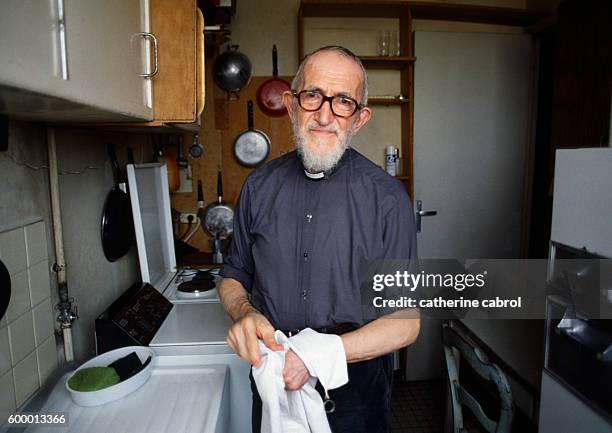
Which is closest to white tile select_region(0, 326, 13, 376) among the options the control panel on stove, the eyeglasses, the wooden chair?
the control panel on stove

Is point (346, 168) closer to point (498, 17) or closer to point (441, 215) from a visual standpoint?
point (441, 215)

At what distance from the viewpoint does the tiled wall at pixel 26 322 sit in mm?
1048

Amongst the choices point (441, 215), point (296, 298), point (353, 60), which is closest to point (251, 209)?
point (296, 298)

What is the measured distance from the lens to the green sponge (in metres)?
1.16

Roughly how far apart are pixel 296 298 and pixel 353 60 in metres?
0.69

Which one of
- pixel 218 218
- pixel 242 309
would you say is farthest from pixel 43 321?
pixel 218 218

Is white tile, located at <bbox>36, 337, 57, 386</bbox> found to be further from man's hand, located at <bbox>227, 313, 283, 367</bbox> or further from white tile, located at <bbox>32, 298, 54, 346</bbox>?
man's hand, located at <bbox>227, 313, 283, 367</bbox>

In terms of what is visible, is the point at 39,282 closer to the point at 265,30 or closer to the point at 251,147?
the point at 251,147

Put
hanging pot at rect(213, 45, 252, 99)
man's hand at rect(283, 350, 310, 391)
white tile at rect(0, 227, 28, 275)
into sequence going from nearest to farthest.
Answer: man's hand at rect(283, 350, 310, 391) < white tile at rect(0, 227, 28, 275) < hanging pot at rect(213, 45, 252, 99)

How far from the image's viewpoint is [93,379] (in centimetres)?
119

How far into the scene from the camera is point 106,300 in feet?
5.74

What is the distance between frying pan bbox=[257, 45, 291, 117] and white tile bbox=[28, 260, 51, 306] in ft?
6.01

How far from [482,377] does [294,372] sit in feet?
2.49

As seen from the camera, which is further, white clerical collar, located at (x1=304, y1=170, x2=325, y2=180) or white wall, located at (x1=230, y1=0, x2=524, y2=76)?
white wall, located at (x1=230, y1=0, x2=524, y2=76)
